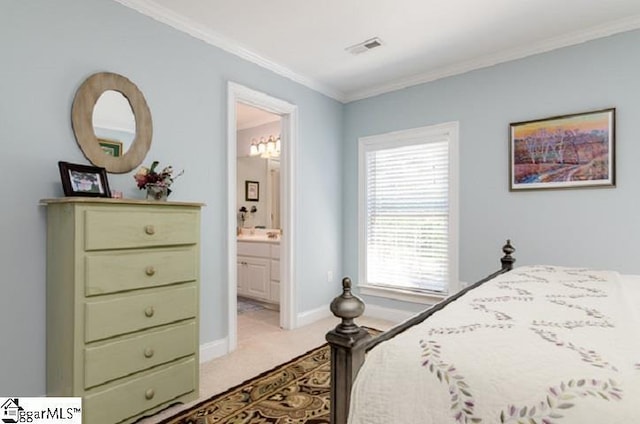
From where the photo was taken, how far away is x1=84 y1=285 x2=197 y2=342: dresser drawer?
1772 mm

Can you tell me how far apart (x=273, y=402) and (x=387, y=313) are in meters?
2.06

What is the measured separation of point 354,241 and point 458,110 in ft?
6.01

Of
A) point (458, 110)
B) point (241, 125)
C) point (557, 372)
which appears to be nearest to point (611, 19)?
point (458, 110)

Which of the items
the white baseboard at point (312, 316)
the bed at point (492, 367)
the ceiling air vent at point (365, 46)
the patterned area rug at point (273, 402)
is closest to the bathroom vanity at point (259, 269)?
the white baseboard at point (312, 316)

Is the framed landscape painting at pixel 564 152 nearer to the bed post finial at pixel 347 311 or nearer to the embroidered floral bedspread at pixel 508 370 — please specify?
the embroidered floral bedspread at pixel 508 370

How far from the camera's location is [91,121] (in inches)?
86.2

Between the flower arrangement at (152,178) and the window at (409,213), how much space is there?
2360 millimetres

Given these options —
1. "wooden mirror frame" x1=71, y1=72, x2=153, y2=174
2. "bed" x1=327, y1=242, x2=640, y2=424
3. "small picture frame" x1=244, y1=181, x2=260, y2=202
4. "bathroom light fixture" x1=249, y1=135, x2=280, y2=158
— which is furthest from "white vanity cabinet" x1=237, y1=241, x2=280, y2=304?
"bed" x1=327, y1=242, x2=640, y2=424

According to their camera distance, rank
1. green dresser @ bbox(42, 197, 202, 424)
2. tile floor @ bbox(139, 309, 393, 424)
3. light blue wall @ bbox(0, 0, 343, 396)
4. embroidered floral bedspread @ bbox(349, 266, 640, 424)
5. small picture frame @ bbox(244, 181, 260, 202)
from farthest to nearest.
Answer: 1. small picture frame @ bbox(244, 181, 260, 202)
2. tile floor @ bbox(139, 309, 393, 424)
3. light blue wall @ bbox(0, 0, 343, 396)
4. green dresser @ bbox(42, 197, 202, 424)
5. embroidered floral bedspread @ bbox(349, 266, 640, 424)

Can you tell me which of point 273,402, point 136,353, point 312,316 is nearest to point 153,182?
point 136,353

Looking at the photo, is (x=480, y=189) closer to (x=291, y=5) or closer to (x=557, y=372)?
(x=291, y=5)

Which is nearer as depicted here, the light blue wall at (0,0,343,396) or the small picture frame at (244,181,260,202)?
the light blue wall at (0,0,343,396)

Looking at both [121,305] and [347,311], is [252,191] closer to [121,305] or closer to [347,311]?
[121,305]
